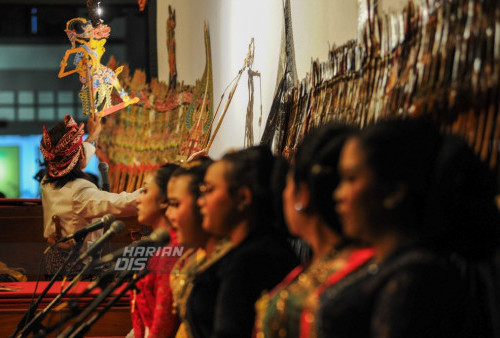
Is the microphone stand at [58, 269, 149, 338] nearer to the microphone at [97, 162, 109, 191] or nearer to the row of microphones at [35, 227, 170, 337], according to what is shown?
the row of microphones at [35, 227, 170, 337]

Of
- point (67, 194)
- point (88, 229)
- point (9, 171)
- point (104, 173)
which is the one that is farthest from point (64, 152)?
point (9, 171)

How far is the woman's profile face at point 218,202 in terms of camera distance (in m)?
2.41

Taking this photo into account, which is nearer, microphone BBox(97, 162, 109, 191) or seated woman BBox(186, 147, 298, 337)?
seated woman BBox(186, 147, 298, 337)

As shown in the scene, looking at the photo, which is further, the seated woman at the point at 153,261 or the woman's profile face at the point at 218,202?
the seated woman at the point at 153,261

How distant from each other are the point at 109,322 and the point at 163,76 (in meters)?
4.71

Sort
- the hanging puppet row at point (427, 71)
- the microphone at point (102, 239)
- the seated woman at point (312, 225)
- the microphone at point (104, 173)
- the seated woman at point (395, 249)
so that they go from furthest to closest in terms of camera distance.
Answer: the microphone at point (104, 173) → the microphone at point (102, 239) → the hanging puppet row at point (427, 71) → the seated woman at point (312, 225) → the seated woman at point (395, 249)

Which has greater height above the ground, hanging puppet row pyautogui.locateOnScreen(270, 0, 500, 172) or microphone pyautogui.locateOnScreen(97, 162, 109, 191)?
hanging puppet row pyautogui.locateOnScreen(270, 0, 500, 172)

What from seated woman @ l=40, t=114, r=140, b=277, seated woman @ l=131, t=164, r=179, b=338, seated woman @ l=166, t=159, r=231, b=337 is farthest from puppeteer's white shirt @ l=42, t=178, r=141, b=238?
seated woman @ l=166, t=159, r=231, b=337

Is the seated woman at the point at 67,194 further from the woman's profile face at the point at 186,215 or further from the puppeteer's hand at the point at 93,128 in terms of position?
the woman's profile face at the point at 186,215

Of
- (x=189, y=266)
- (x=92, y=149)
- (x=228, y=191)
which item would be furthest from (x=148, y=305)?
(x=92, y=149)

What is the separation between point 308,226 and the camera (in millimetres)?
1970

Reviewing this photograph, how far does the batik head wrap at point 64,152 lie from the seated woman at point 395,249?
4054 mm

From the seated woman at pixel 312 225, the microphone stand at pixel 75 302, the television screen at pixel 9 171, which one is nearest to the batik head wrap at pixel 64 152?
the microphone stand at pixel 75 302

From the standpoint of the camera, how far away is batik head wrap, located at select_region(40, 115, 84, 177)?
561cm
